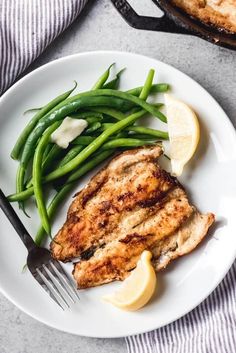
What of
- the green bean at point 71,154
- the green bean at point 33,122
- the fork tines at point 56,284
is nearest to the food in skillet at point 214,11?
the green bean at point 33,122

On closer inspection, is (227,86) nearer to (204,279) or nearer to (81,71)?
(81,71)

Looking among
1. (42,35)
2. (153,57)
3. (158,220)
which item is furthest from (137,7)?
(158,220)

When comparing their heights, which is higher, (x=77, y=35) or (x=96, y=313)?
(x=77, y=35)

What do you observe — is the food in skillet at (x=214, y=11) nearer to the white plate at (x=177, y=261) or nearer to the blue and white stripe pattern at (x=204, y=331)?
the white plate at (x=177, y=261)

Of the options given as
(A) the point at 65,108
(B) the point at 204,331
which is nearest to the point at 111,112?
(A) the point at 65,108

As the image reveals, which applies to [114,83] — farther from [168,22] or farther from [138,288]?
[138,288]
